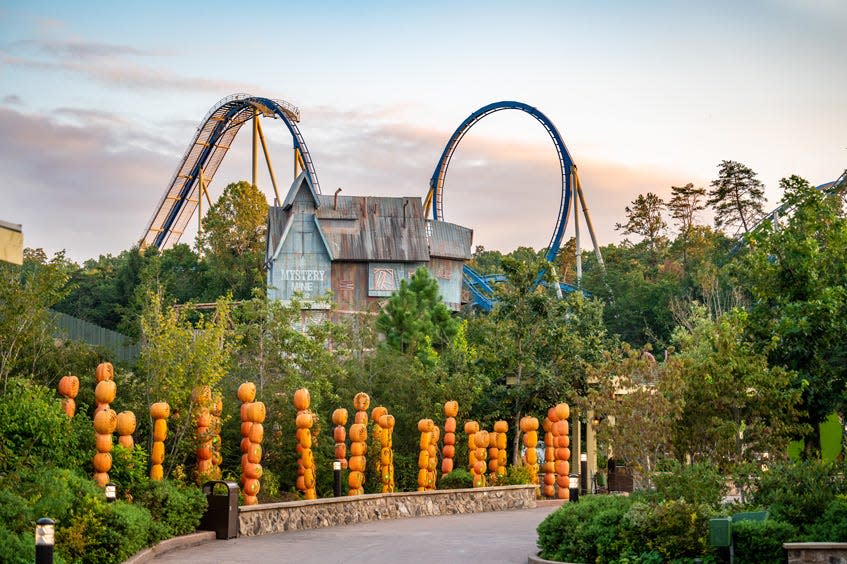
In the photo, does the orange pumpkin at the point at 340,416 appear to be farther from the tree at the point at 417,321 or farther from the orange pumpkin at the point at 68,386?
the tree at the point at 417,321

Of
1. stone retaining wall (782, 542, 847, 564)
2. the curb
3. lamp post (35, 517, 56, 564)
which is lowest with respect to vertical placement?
the curb

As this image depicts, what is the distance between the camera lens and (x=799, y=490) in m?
16.7

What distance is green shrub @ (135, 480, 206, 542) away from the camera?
18.6 metres

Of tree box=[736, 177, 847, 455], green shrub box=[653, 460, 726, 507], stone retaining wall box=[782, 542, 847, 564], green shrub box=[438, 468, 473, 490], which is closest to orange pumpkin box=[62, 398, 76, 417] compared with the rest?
green shrub box=[653, 460, 726, 507]

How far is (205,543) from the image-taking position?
19078 mm

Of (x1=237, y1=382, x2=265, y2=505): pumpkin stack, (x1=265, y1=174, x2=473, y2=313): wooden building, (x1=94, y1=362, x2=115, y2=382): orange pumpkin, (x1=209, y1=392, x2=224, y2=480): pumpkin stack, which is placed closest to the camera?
(x1=94, y1=362, x2=115, y2=382): orange pumpkin

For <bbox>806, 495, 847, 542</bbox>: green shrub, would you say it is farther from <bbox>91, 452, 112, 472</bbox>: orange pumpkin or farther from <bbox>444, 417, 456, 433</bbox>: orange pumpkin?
<bbox>444, 417, 456, 433</bbox>: orange pumpkin

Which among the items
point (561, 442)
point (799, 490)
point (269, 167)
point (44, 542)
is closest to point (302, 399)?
point (561, 442)

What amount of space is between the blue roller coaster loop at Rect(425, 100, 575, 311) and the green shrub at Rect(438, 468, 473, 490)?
33.3 metres

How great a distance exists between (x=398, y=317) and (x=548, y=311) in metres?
11.5

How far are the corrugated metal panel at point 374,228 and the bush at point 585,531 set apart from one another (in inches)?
1569

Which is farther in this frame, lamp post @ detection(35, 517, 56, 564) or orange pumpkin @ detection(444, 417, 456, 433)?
orange pumpkin @ detection(444, 417, 456, 433)

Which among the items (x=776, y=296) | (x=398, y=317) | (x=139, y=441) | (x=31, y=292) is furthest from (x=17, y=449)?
(x=398, y=317)

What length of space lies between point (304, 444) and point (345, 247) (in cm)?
3346
